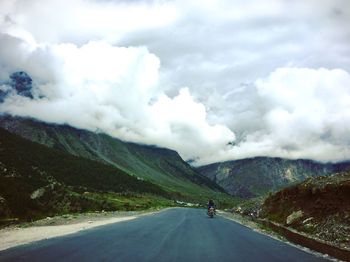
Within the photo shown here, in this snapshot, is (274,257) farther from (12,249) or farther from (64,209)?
(64,209)

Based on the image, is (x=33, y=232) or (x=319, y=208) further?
(x=319, y=208)

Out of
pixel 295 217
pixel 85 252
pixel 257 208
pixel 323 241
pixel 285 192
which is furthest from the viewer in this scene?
pixel 257 208

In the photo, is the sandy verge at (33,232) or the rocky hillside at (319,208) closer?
the sandy verge at (33,232)

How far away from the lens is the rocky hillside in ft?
170

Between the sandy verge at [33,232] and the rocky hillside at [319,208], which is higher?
the rocky hillside at [319,208]

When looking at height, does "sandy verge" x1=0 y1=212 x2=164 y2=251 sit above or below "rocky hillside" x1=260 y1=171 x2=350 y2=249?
below

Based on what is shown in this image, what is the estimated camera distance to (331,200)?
6316cm

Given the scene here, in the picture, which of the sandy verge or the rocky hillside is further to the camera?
the rocky hillside

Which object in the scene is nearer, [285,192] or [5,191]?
[285,192]

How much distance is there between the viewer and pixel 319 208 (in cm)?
6481

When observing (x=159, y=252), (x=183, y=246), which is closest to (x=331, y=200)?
(x=183, y=246)

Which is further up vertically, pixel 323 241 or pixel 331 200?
pixel 331 200

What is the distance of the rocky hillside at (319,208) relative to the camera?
51.7 meters

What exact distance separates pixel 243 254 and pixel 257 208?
82.6 meters
